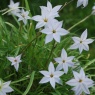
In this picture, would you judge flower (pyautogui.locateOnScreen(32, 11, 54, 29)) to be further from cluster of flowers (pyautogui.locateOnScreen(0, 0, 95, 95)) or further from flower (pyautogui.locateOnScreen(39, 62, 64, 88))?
flower (pyautogui.locateOnScreen(39, 62, 64, 88))

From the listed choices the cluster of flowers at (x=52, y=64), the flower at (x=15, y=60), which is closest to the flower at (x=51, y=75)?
the cluster of flowers at (x=52, y=64)

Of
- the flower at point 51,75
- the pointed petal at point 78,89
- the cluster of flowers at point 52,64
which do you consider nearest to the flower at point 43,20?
the cluster of flowers at point 52,64

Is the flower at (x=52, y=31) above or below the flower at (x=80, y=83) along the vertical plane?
above

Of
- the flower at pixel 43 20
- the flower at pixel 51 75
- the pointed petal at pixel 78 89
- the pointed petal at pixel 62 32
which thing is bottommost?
the pointed petal at pixel 78 89

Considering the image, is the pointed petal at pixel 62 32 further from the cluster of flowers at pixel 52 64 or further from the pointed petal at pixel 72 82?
the pointed petal at pixel 72 82

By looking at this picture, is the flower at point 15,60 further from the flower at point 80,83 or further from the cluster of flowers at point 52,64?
the flower at point 80,83

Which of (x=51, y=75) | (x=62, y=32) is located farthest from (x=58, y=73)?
Answer: (x=62, y=32)

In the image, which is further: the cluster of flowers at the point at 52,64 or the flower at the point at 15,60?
the flower at the point at 15,60

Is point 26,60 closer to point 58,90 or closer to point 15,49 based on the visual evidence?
point 15,49

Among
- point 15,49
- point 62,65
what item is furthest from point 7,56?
point 62,65

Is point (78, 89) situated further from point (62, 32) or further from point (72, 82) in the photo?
point (62, 32)

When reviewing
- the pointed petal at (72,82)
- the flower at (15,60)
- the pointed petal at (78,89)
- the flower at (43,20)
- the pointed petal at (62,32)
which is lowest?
the pointed petal at (78,89)

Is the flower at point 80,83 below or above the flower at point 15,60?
below
